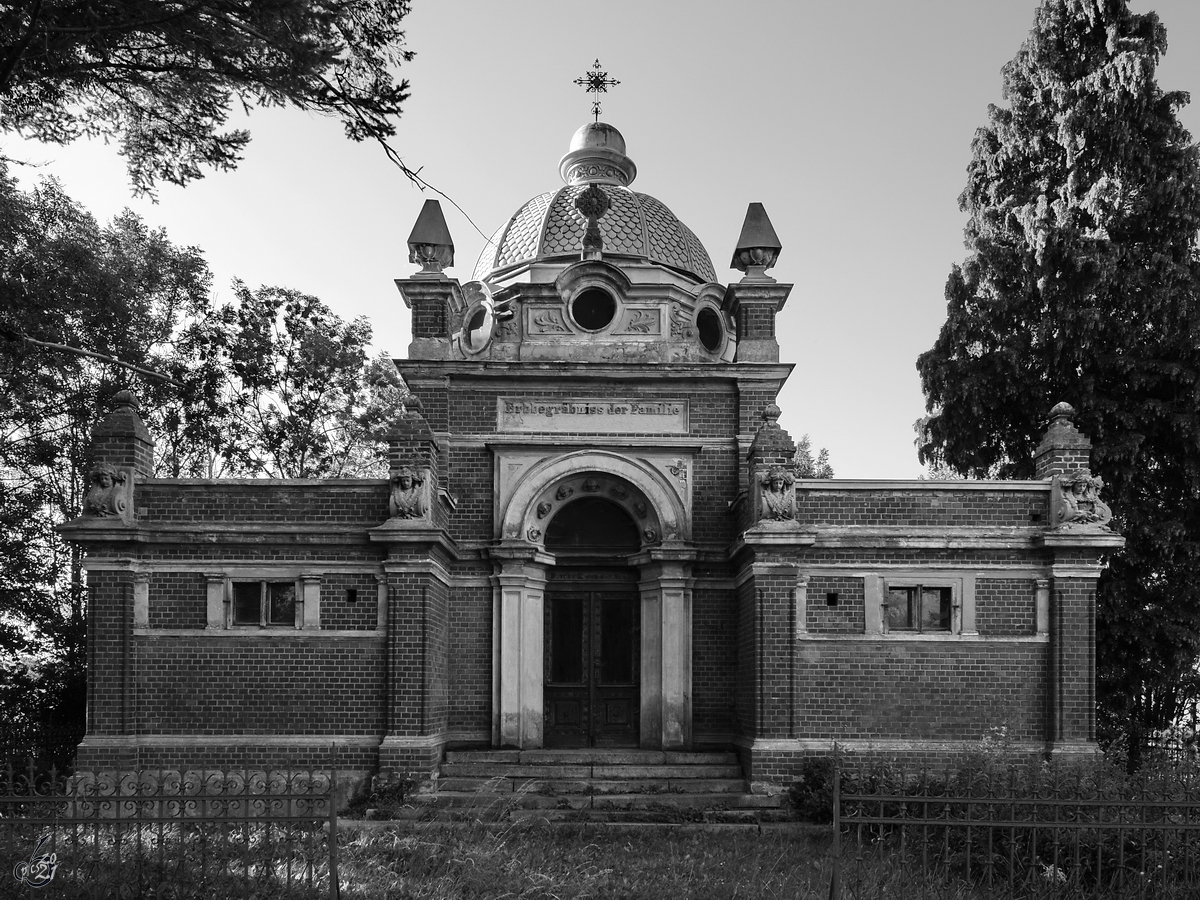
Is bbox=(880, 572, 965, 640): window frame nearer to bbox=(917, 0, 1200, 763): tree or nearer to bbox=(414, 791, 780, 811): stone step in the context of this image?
bbox=(414, 791, 780, 811): stone step

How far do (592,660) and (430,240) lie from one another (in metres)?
6.84

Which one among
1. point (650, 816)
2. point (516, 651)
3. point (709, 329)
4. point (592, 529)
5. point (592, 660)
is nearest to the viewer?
point (650, 816)

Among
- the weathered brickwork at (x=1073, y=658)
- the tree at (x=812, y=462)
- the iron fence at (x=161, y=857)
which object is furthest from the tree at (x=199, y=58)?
the tree at (x=812, y=462)

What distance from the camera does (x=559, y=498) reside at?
16.0 meters

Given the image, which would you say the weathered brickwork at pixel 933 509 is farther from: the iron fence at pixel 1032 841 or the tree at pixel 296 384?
the tree at pixel 296 384

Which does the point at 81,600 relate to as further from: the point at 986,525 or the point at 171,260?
the point at 986,525

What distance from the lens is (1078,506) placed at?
1421 cm

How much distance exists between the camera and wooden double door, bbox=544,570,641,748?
16047 millimetres

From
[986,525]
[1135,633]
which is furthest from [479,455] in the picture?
[1135,633]

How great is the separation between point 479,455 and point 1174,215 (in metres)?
12.6

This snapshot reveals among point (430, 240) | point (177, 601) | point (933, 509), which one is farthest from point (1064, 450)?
point (177, 601)

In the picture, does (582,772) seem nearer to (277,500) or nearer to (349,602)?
(349,602)

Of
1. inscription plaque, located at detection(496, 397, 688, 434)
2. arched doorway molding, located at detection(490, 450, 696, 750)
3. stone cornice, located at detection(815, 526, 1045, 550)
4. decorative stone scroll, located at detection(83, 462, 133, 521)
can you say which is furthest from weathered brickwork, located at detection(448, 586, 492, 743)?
stone cornice, located at detection(815, 526, 1045, 550)

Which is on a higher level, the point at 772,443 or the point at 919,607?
the point at 772,443
